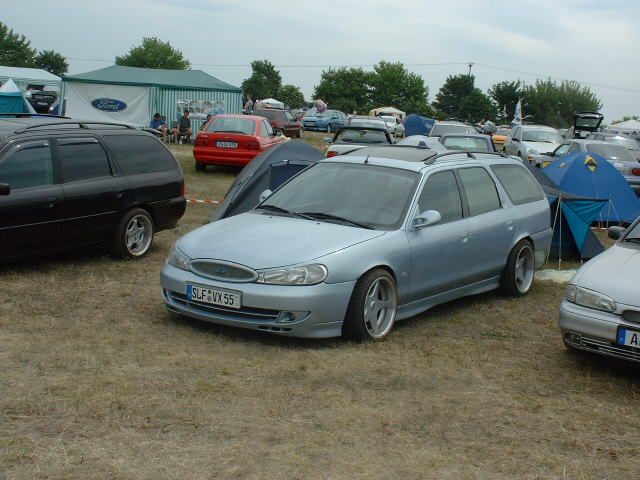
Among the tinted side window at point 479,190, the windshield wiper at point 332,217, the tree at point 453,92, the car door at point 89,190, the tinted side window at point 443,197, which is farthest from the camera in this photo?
the tree at point 453,92

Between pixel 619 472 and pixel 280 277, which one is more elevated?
pixel 280 277

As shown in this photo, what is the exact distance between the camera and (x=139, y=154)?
10.3m

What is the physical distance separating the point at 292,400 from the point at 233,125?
56.1ft

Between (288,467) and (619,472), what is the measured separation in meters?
1.83

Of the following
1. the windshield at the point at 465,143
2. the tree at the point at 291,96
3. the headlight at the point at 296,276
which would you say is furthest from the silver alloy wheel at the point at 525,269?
the tree at the point at 291,96

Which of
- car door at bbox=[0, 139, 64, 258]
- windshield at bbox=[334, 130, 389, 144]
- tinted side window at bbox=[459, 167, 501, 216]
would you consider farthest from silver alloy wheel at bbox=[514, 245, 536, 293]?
windshield at bbox=[334, 130, 389, 144]

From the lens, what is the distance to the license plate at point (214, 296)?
21.8 ft

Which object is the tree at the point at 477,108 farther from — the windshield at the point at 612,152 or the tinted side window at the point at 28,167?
the tinted side window at the point at 28,167

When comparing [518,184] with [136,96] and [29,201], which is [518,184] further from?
[136,96]

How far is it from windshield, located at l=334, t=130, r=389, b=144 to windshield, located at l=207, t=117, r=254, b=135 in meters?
2.34

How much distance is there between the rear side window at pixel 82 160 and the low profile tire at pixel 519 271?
4.67m

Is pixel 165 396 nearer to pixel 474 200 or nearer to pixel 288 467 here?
pixel 288 467

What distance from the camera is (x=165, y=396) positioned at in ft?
17.6

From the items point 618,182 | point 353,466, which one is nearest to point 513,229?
point 353,466
